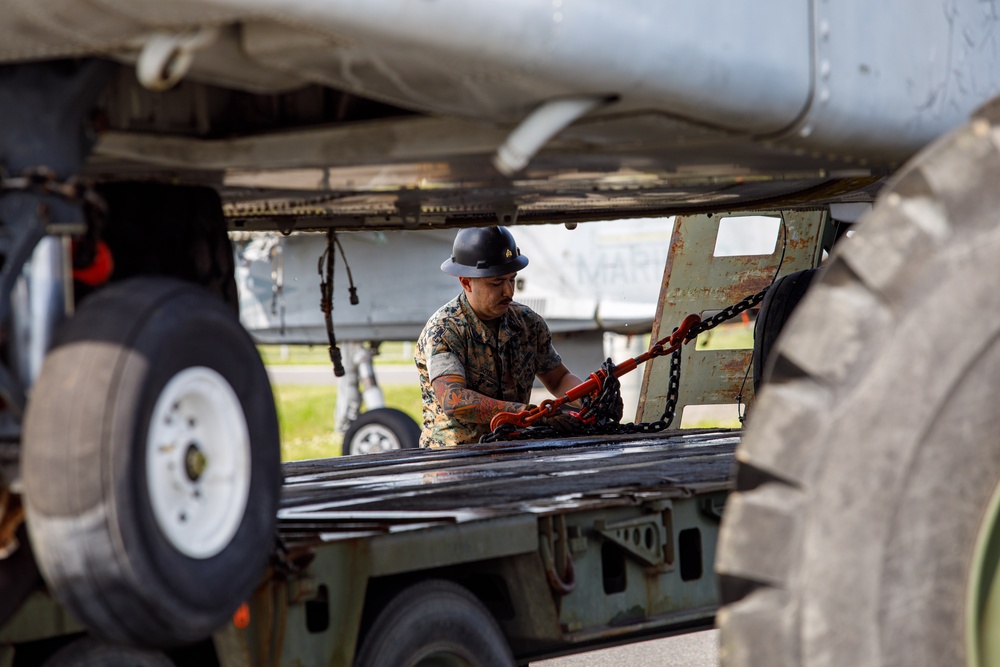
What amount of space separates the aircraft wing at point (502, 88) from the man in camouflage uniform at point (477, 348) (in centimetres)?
401

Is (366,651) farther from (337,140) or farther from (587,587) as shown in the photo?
(337,140)

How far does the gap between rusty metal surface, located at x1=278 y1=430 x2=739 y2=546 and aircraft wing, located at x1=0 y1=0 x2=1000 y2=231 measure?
3.09ft

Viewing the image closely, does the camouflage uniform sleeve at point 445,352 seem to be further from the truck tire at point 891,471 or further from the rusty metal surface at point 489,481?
the truck tire at point 891,471

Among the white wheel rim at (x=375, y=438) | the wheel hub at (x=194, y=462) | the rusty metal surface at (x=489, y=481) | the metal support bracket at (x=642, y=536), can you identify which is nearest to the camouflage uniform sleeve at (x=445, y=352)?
the rusty metal surface at (x=489, y=481)

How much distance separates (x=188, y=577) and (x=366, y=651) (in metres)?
1.27

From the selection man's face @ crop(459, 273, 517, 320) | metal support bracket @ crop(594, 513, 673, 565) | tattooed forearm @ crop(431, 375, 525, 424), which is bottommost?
metal support bracket @ crop(594, 513, 673, 565)

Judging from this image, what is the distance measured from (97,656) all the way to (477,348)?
542cm

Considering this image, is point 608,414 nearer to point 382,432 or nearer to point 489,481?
point 489,481

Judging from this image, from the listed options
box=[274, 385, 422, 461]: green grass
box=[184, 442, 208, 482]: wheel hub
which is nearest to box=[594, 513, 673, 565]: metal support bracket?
box=[184, 442, 208, 482]: wheel hub

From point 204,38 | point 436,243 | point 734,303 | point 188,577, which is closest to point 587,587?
point 188,577

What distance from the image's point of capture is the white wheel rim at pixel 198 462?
2461 millimetres

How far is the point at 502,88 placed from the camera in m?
2.50

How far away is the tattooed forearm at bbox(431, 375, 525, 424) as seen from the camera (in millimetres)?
7879

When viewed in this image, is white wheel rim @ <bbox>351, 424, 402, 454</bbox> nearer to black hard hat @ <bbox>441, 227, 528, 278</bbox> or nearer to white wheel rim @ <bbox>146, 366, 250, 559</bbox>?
black hard hat @ <bbox>441, 227, 528, 278</bbox>
